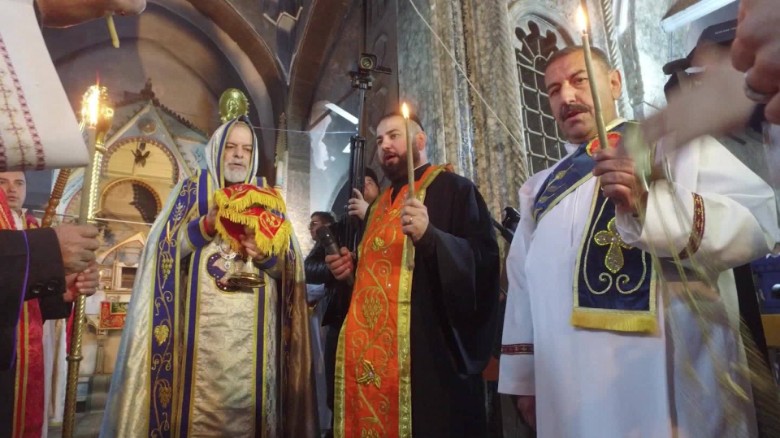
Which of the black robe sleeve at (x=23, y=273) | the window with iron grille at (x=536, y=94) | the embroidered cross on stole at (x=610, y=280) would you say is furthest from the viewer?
the window with iron grille at (x=536, y=94)

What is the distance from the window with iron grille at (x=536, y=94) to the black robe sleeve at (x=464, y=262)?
8.33 feet

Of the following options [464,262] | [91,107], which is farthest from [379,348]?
[91,107]

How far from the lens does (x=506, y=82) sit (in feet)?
13.9

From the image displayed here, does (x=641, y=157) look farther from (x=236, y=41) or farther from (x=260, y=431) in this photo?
(x=236, y=41)

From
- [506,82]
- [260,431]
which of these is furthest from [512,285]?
[506,82]

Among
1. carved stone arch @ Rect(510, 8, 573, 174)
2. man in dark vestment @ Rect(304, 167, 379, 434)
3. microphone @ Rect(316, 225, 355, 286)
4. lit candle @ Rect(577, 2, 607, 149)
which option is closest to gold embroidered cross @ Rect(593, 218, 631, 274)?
lit candle @ Rect(577, 2, 607, 149)

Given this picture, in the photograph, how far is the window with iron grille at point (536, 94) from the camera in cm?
484

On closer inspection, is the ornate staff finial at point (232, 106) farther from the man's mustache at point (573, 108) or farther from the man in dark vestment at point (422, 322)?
the man's mustache at point (573, 108)

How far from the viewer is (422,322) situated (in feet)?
6.92

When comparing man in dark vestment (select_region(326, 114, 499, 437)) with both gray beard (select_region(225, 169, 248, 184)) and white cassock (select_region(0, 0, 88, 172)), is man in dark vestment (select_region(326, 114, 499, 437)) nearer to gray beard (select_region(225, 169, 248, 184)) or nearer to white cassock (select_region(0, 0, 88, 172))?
gray beard (select_region(225, 169, 248, 184))

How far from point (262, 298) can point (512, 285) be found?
58.5 inches

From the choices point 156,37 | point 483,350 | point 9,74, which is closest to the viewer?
point 9,74

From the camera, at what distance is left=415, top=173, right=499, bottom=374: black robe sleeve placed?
1998 millimetres

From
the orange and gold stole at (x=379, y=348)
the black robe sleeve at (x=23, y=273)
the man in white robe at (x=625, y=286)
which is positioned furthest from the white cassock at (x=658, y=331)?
the black robe sleeve at (x=23, y=273)
